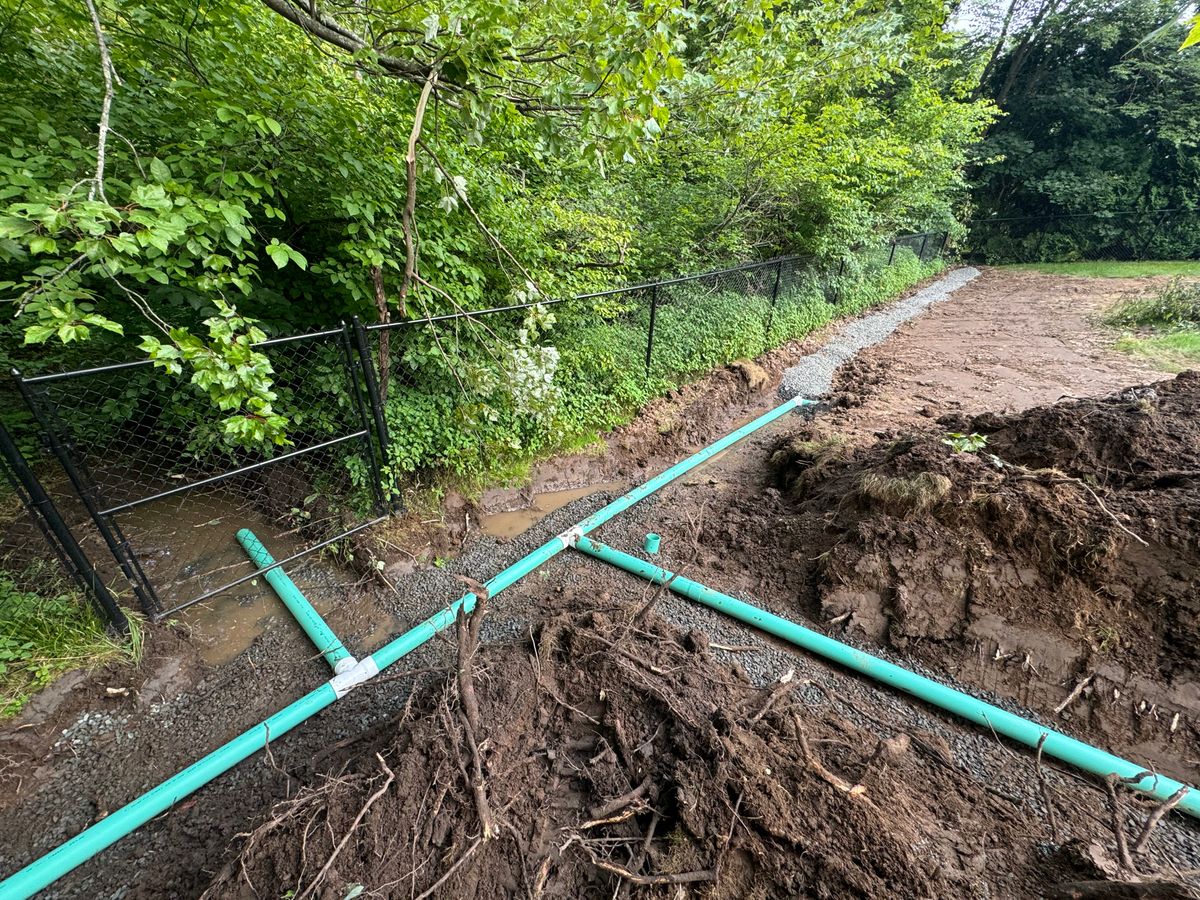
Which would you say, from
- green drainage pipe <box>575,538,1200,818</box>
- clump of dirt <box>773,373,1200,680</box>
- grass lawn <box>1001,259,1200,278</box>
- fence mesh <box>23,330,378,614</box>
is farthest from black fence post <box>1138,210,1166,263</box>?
fence mesh <box>23,330,378,614</box>

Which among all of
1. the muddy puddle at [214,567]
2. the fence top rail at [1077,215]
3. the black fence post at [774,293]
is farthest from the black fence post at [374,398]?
the fence top rail at [1077,215]

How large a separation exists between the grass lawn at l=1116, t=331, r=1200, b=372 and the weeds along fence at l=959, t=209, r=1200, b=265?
14.5 m

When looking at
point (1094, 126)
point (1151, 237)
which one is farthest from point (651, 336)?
point (1094, 126)

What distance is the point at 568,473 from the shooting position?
15.5ft

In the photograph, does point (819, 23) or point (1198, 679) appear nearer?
point (1198, 679)

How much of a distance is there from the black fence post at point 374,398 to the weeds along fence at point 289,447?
0.01m

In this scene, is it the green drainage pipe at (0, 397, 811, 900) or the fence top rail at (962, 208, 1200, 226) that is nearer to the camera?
the green drainage pipe at (0, 397, 811, 900)

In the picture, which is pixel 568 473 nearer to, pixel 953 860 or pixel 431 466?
pixel 431 466

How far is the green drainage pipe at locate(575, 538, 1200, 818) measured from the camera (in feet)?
6.95

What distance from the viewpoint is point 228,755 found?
2.21 metres

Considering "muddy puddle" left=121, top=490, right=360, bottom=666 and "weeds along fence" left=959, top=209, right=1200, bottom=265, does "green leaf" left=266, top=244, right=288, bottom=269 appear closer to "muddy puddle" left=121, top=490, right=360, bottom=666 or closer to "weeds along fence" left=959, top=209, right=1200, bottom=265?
"muddy puddle" left=121, top=490, right=360, bottom=666

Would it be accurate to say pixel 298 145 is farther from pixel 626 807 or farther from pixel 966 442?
pixel 966 442

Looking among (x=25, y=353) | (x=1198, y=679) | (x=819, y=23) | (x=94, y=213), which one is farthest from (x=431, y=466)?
(x=819, y=23)

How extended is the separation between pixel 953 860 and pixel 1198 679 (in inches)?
77.3
